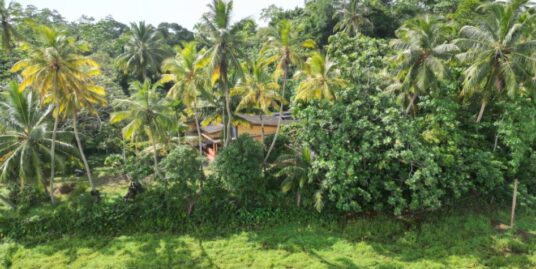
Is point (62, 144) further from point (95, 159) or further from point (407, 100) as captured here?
point (407, 100)

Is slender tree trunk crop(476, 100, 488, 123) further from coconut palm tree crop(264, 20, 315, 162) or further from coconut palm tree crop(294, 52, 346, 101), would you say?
coconut palm tree crop(264, 20, 315, 162)

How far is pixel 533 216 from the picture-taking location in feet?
54.3

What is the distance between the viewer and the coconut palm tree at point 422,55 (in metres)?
15.7

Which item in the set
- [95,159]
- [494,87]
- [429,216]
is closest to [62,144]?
[95,159]

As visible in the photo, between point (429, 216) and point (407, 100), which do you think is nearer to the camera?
point (429, 216)

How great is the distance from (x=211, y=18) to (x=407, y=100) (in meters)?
11.6

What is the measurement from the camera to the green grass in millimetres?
13680

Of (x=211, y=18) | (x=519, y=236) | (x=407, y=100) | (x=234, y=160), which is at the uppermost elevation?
(x=211, y=18)

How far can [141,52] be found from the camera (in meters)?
34.1

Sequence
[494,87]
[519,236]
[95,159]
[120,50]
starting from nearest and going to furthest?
[519,236] → [494,87] → [95,159] → [120,50]

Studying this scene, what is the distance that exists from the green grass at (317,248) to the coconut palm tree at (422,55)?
6.47 m

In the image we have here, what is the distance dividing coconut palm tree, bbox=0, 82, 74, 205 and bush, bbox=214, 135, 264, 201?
9666 mm

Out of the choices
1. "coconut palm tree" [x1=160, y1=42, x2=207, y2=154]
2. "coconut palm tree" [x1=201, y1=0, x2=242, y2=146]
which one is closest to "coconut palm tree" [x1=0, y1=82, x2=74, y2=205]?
"coconut palm tree" [x1=160, y1=42, x2=207, y2=154]

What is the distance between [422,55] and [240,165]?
1083 cm
